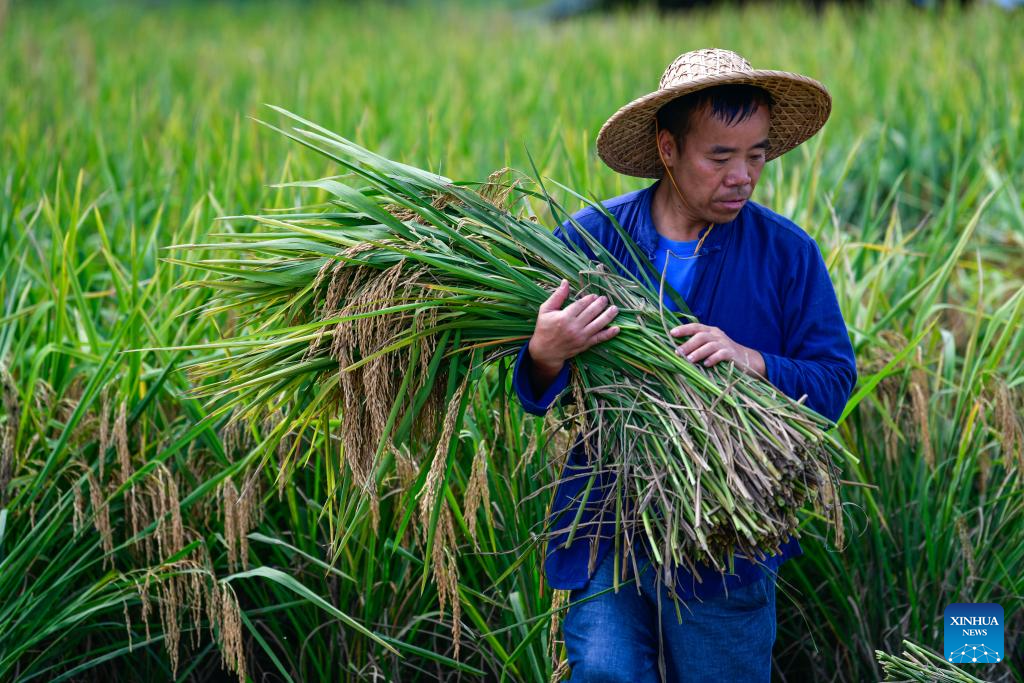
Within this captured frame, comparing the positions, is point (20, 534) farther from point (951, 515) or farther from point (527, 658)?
point (951, 515)

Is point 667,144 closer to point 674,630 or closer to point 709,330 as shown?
point 709,330

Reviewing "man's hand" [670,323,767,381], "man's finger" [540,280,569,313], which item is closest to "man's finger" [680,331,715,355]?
"man's hand" [670,323,767,381]

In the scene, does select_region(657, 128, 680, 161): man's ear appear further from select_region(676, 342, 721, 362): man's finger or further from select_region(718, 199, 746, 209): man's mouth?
select_region(676, 342, 721, 362): man's finger

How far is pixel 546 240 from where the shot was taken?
181 centimetres

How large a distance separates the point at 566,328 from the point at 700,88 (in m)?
0.45

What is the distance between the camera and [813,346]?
176 centimetres

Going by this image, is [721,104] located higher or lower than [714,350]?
higher

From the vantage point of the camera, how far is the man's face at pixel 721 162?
5.68 ft

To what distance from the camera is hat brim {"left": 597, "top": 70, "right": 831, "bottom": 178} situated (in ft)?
5.72

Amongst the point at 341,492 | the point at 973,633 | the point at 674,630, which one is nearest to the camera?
the point at 674,630

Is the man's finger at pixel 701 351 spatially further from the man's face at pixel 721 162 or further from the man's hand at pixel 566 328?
the man's face at pixel 721 162

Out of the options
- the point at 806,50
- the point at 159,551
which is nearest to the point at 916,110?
the point at 806,50

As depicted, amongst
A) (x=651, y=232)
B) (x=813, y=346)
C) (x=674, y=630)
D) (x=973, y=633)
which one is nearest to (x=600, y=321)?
(x=651, y=232)

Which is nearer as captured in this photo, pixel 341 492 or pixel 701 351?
pixel 701 351
